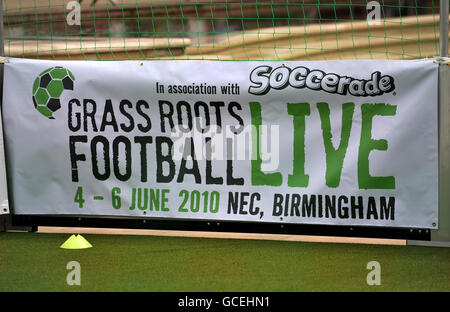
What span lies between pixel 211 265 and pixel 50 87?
1739mm

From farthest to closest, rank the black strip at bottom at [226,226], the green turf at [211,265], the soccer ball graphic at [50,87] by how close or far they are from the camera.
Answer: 1. the soccer ball graphic at [50,87]
2. the black strip at bottom at [226,226]
3. the green turf at [211,265]

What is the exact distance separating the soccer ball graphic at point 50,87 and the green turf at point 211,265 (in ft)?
3.04

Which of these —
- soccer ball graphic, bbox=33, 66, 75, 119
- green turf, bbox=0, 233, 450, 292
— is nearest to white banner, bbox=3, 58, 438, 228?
soccer ball graphic, bbox=33, 66, 75, 119

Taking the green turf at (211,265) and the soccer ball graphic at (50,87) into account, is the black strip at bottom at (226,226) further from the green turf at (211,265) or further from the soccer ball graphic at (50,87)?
the soccer ball graphic at (50,87)

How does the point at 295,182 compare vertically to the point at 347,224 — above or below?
above

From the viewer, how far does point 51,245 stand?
4.52m

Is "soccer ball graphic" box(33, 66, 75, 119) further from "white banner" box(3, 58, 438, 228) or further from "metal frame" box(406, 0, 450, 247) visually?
"metal frame" box(406, 0, 450, 247)

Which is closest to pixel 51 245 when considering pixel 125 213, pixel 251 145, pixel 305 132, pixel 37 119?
pixel 125 213

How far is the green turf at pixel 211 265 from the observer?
3469 millimetres

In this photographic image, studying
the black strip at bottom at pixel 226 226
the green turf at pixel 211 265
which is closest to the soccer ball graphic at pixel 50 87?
the black strip at bottom at pixel 226 226

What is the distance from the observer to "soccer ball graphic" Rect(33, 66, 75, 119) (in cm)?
461

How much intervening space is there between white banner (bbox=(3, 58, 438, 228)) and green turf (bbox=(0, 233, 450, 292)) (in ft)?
0.73
